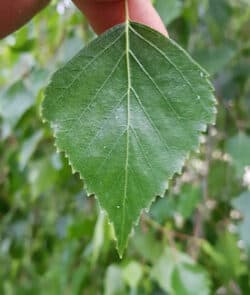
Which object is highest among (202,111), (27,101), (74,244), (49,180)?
(202,111)

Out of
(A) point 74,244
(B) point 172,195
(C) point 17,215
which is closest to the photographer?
(B) point 172,195

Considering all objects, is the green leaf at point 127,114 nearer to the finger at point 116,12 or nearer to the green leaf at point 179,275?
the finger at point 116,12

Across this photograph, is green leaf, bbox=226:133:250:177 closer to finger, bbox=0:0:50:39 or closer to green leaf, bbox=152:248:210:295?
green leaf, bbox=152:248:210:295

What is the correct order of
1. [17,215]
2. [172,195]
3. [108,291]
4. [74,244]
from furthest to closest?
[17,215], [74,244], [172,195], [108,291]

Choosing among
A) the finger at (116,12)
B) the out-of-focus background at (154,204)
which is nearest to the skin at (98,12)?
the finger at (116,12)

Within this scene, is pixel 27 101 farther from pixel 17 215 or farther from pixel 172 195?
pixel 17 215

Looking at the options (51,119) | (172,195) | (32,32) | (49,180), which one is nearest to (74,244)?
(49,180)

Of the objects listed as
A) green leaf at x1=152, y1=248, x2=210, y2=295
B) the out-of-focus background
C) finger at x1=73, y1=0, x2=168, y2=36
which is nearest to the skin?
finger at x1=73, y1=0, x2=168, y2=36
